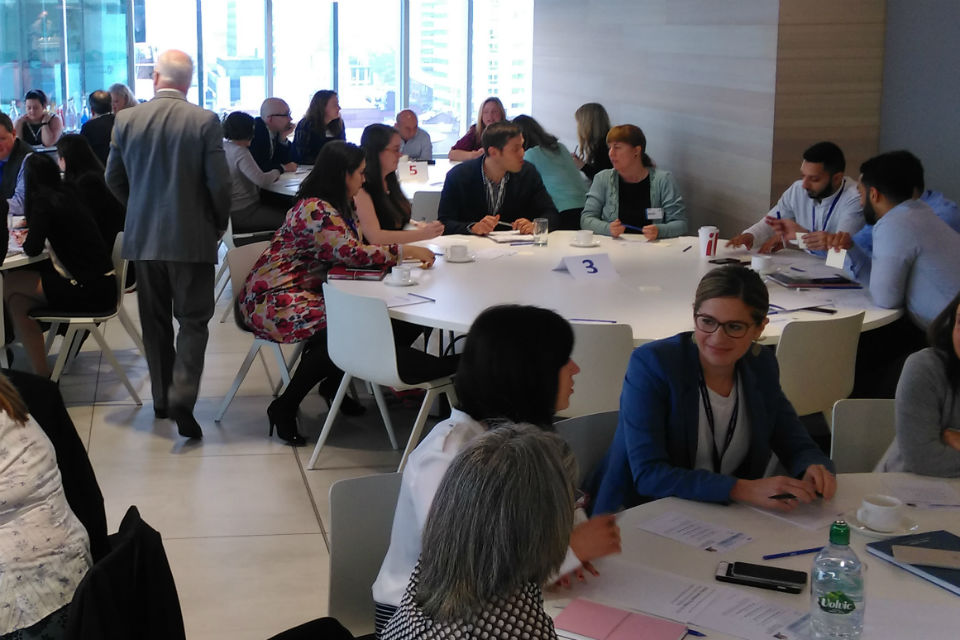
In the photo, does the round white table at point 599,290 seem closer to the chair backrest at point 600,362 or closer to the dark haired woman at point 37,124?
the chair backrest at point 600,362

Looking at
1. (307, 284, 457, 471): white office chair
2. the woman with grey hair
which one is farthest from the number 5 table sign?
the woman with grey hair

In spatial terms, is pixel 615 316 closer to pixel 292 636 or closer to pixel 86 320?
pixel 292 636

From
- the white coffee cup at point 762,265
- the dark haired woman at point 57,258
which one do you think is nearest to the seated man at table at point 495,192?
the white coffee cup at point 762,265

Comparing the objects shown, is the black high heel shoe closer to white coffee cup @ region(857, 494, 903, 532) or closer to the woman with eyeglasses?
the woman with eyeglasses

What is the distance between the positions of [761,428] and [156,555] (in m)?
1.56

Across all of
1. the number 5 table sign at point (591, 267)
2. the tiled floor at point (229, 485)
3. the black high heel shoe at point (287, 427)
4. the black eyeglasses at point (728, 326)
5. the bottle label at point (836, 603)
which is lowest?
the tiled floor at point (229, 485)

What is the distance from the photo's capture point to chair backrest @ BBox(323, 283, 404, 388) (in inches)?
167

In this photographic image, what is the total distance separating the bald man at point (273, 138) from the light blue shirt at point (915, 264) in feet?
19.1

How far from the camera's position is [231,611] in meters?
3.55

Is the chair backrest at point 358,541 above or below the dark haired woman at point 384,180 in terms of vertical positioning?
below

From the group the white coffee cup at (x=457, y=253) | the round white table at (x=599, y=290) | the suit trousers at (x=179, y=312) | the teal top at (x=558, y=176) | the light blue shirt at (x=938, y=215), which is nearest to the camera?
the round white table at (x=599, y=290)

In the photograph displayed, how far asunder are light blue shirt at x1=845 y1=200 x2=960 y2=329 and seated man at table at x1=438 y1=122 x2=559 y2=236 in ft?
6.83

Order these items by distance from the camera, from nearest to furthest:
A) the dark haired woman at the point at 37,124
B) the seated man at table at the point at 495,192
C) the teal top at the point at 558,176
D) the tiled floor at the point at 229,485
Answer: the tiled floor at the point at 229,485 → the seated man at table at the point at 495,192 → the teal top at the point at 558,176 → the dark haired woman at the point at 37,124

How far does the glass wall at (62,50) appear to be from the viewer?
12.5m
